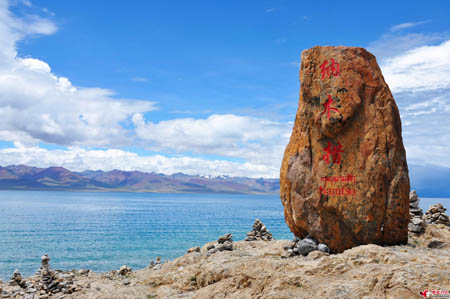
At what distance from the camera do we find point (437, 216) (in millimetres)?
20797

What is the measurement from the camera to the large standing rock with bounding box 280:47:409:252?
516 inches

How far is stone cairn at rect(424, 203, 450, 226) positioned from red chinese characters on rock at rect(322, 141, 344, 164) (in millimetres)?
10337

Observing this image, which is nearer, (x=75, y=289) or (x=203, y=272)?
(x=203, y=272)

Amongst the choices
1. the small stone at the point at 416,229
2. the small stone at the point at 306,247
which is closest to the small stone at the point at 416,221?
the small stone at the point at 416,229

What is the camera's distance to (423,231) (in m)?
16.9

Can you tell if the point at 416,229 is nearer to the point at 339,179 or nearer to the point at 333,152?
the point at 339,179

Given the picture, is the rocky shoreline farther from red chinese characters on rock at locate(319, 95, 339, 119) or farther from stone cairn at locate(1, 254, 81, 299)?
red chinese characters on rock at locate(319, 95, 339, 119)

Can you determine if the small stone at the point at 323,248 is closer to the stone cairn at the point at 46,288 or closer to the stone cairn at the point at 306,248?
the stone cairn at the point at 306,248

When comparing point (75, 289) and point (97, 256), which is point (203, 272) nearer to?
point (75, 289)

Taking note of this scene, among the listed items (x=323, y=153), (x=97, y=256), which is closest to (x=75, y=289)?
(x=323, y=153)

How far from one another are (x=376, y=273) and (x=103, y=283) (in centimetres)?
1368

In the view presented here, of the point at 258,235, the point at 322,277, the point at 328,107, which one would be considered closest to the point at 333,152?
the point at 328,107

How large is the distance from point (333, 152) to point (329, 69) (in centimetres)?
321

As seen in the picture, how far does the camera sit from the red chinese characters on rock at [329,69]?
44.9 feet
